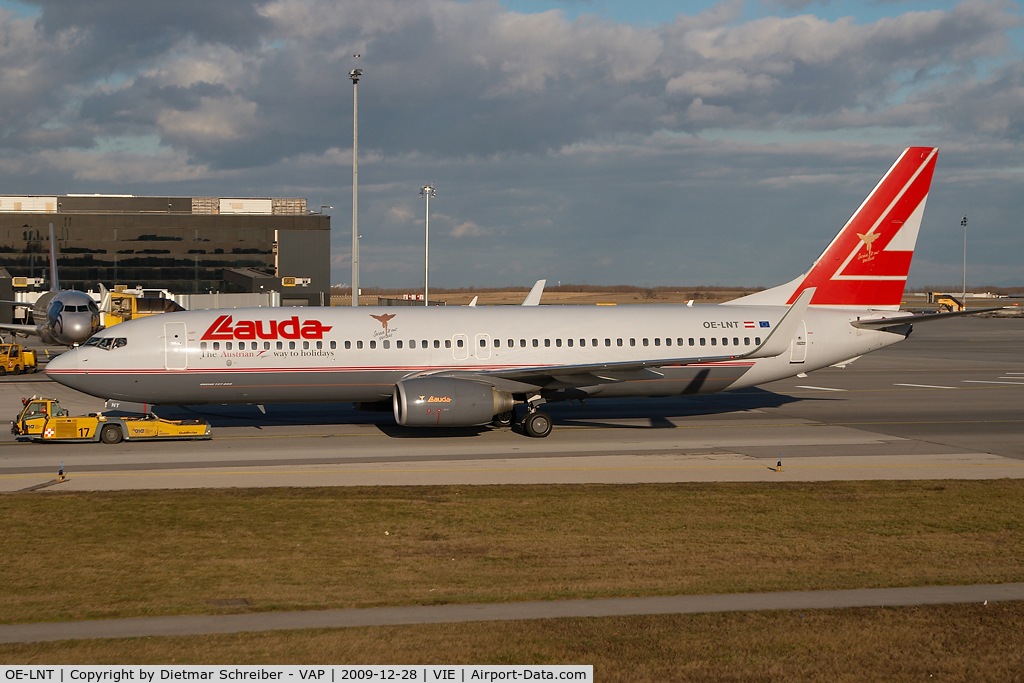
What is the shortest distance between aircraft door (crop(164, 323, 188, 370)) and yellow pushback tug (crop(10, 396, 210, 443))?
1863 millimetres

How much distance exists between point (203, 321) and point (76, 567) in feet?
48.0

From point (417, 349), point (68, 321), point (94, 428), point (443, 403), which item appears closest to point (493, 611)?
point (443, 403)

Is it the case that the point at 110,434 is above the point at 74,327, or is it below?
below

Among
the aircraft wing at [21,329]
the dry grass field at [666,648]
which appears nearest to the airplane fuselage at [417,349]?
the dry grass field at [666,648]

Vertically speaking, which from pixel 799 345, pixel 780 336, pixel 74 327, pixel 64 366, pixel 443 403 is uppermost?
pixel 74 327

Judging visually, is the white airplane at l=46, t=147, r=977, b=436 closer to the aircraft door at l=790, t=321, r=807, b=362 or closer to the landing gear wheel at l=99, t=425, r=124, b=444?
the aircraft door at l=790, t=321, r=807, b=362

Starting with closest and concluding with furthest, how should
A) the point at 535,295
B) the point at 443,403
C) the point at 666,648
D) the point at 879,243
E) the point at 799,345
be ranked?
the point at 666,648 < the point at 443,403 < the point at 799,345 < the point at 879,243 < the point at 535,295

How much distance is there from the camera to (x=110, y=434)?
26078 mm

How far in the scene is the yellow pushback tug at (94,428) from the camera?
84.6 feet

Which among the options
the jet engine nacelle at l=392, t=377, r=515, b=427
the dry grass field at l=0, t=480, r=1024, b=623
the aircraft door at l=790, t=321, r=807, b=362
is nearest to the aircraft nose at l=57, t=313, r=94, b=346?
the jet engine nacelle at l=392, t=377, r=515, b=427

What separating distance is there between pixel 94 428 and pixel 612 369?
1655cm

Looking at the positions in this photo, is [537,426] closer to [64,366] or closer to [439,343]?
[439,343]

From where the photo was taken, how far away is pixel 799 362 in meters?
30.9

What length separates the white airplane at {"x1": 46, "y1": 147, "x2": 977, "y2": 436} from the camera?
2641 centimetres
